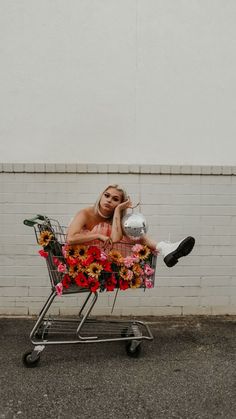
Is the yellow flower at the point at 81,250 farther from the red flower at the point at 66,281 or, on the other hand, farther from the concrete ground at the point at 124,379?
the concrete ground at the point at 124,379

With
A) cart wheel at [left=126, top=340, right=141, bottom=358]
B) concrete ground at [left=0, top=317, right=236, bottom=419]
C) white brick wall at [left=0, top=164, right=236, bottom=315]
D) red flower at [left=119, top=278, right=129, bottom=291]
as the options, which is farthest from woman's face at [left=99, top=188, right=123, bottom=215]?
concrete ground at [left=0, top=317, right=236, bottom=419]

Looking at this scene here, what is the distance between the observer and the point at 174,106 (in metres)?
5.29

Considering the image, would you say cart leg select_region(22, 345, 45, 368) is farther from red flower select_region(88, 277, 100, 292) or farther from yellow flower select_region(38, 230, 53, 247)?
yellow flower select_region(38, 230, 53, 247)

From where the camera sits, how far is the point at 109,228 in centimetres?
421

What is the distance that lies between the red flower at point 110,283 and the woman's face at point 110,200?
1.97ft

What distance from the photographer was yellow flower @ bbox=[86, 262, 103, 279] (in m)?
3.86

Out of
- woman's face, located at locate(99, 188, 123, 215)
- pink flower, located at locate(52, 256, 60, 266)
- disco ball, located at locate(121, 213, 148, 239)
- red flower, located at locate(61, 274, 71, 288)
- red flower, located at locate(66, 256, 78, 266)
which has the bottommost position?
red flower, located at locate(61, 274, 71, 288)

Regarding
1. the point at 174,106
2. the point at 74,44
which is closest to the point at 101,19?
the point at 74,44

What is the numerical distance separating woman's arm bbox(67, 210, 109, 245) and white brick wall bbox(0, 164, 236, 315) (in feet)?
3.84

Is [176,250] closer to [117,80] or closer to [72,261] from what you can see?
[72,261]

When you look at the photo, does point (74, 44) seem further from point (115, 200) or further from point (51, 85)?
point (115, 200)

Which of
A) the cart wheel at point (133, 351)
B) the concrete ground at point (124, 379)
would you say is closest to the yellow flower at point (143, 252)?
the cart wheel at point (133, 351)

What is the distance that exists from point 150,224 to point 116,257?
4.62 feet

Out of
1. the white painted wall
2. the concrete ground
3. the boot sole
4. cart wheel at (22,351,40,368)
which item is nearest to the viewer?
the concrete ground
